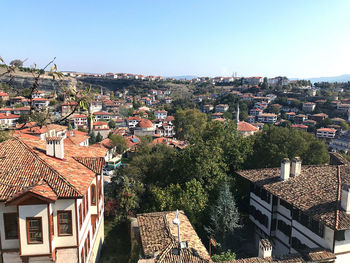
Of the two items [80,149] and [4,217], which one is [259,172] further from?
[4,217]

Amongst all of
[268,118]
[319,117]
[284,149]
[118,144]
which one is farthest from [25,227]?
[319,117]

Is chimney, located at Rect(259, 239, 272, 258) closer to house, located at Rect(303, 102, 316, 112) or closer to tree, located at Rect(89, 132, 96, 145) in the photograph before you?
tree, located at Rect(89, 132, 96, 145)

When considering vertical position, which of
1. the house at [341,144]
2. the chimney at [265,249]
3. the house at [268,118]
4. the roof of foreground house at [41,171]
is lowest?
the house at [341,144]

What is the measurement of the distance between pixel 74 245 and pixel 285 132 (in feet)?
76.8

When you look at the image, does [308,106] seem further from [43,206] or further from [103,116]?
[43,206]

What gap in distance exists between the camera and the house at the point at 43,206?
10.3 metres

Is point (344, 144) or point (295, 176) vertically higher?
point (295, 176)

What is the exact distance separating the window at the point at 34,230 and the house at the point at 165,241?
13.1 ft

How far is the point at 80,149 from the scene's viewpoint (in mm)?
15805

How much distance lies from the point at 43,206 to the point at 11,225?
Answer: 176 centimetres

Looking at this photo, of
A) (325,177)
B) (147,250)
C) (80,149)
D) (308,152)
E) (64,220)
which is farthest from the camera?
(308,152)

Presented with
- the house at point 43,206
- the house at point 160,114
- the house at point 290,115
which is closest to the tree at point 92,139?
the house at point 160,114

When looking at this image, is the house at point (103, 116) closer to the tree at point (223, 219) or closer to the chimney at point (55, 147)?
the tree at point (223, 219)

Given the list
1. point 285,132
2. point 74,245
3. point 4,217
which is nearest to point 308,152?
point 285,132
